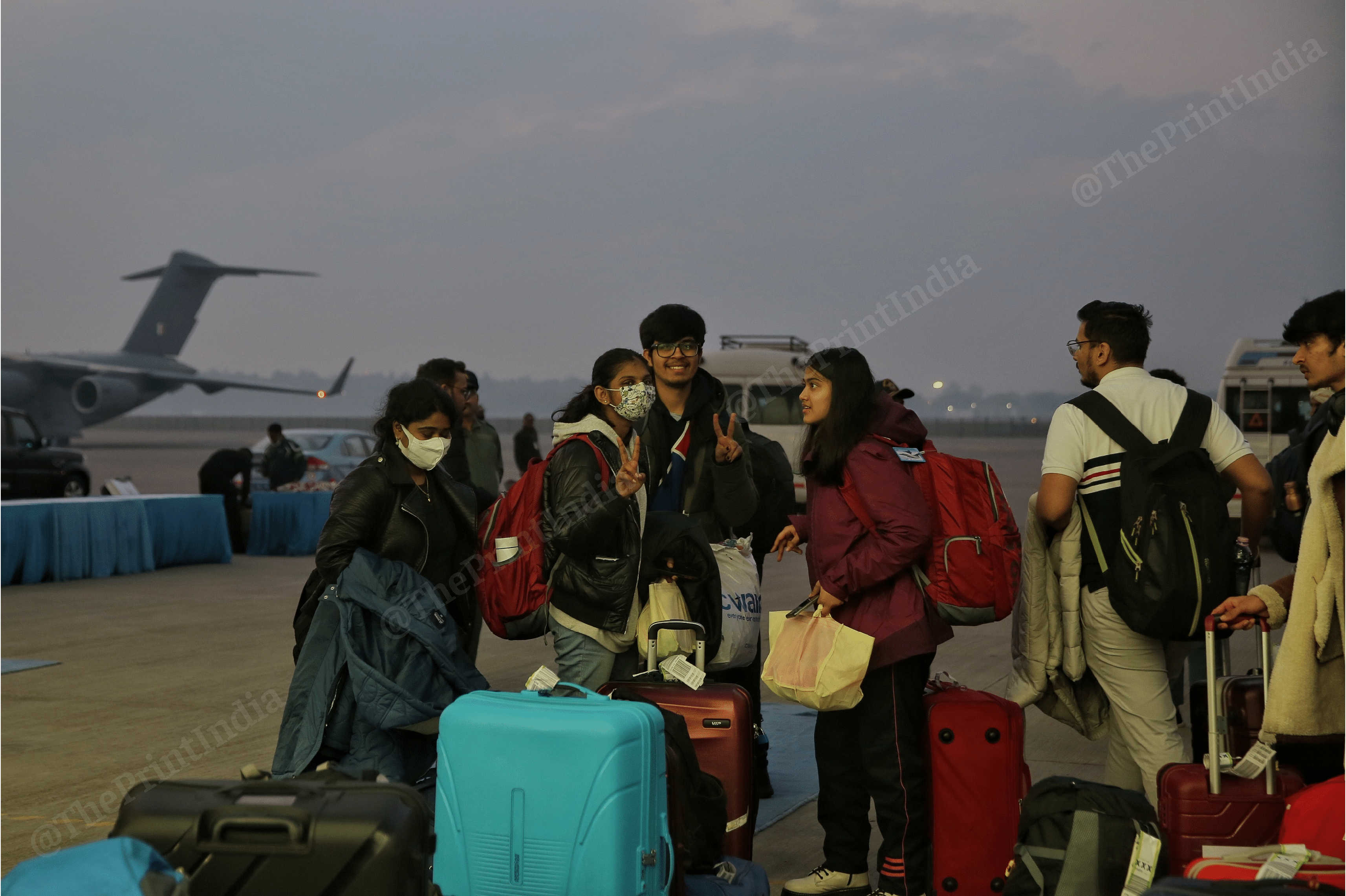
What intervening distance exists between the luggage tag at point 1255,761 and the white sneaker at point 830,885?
127 cm

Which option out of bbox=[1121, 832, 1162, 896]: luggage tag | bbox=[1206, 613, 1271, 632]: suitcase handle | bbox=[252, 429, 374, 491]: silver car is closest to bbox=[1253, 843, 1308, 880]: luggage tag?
bbox=[1121, 832, 1162, 896]: luggage tag

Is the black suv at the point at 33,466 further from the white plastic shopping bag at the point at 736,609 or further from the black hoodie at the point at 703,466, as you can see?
the white plastic shopping bag at the point at 736,609

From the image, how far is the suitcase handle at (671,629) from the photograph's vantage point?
3910 millimetres

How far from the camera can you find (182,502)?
49.8 feet

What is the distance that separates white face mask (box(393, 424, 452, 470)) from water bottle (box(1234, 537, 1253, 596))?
2600 millimetres

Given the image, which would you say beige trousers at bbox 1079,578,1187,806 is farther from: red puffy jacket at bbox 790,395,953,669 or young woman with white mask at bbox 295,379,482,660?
young woman with white mask at bbox 295,379,482,660

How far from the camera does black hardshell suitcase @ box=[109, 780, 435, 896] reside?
2.52 meters

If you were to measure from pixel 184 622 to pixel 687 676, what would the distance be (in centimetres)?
809

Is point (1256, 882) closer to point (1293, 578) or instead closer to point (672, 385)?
point (1293, 578)

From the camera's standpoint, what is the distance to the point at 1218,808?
10.5 ft

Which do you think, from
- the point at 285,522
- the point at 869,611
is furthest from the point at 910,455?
the point at 285,522

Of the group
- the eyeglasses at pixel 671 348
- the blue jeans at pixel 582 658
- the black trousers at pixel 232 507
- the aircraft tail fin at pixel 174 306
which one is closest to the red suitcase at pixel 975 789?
the blue jeans at pixel 582 658

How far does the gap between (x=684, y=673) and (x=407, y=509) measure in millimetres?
1146

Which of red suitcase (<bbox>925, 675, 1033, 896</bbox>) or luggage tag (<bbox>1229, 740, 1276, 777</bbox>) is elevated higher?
luggage tag (<bbox>1229, 740, 1276, 777</bbox>)
